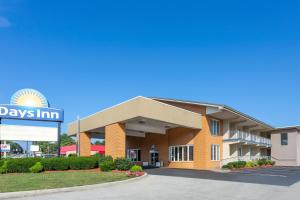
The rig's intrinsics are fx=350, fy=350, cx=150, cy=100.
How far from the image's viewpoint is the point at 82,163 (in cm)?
2903

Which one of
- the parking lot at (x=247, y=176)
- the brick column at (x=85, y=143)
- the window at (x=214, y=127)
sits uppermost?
the window at (x=214, y=127)

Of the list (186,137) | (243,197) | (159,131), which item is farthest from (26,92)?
(243,197)

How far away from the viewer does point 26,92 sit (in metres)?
31.7

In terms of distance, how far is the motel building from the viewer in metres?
31.2

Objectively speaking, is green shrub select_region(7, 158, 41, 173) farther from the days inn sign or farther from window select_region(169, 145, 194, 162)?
window select_region(169, 145, 194, 162)

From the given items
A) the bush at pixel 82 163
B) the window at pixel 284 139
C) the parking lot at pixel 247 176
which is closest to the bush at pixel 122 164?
the parking lot at pixel 247 176

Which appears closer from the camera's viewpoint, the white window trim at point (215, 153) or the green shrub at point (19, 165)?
the green shrub at point (19, 165)

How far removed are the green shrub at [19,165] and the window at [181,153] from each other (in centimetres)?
1635

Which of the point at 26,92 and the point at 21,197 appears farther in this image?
the point at 26,92

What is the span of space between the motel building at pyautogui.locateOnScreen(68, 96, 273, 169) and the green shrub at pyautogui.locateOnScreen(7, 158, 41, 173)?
26.5 feet

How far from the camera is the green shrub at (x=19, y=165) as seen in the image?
25.1 meters

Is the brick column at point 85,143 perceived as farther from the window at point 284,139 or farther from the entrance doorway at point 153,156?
the window at point 284,139

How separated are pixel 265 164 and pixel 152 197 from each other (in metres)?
37.3

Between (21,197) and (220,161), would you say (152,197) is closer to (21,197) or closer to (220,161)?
(21,197)
